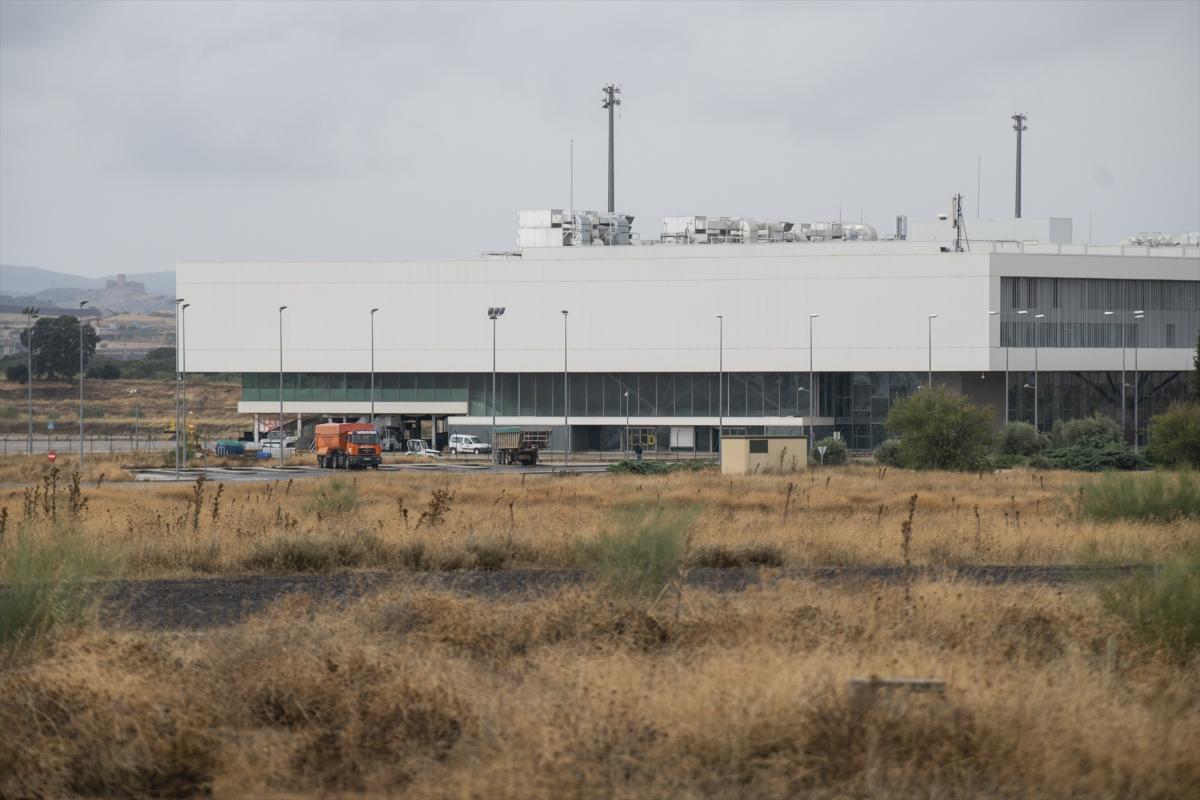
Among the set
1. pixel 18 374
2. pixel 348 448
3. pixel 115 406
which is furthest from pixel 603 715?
pixel 18 374

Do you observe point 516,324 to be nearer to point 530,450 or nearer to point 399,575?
point 530,450

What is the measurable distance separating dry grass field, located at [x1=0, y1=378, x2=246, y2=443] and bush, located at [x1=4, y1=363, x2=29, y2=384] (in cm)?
86

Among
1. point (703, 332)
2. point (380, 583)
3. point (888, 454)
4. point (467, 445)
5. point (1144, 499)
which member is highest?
point (703, 332)

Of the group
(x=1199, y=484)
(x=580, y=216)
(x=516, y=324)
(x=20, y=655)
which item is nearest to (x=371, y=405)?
(x=516, y=324)

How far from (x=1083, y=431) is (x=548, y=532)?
6312cm

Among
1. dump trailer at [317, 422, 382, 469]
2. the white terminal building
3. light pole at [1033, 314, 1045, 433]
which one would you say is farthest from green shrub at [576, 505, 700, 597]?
light pole at [1033, 314, 1045, 433]

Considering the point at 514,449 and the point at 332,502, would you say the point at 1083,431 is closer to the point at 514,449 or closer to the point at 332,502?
the point at 514,449

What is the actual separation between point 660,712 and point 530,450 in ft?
216

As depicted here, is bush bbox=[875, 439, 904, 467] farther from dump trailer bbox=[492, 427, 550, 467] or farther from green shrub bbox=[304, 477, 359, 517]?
green shrub bbox=[304, 477, 359, 517]

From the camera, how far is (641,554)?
15.5 meters

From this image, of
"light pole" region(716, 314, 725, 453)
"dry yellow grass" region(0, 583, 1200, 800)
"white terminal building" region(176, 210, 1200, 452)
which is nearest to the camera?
"dry yellow grass" region(0, 583, 1200, 800)

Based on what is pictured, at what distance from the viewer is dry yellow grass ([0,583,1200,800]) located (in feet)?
30.4

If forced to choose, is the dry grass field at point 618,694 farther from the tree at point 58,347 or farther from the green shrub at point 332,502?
Result: the tree at point 58,347

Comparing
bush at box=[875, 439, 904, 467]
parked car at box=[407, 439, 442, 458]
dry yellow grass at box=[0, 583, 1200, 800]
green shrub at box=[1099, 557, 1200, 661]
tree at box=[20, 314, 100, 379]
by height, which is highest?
tree at box=[20, 314, 100, 379]
